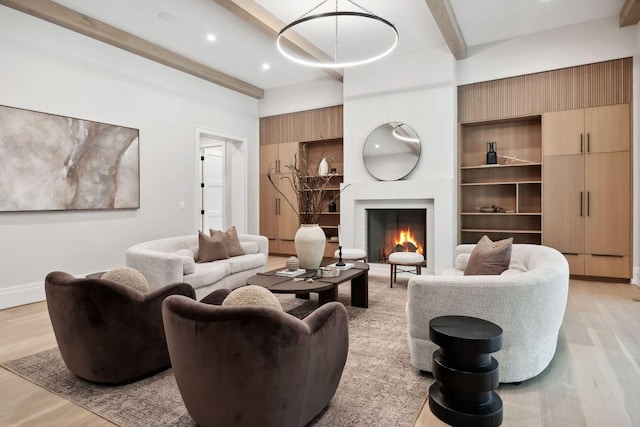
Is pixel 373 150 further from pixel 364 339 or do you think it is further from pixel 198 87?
pixel 364 339

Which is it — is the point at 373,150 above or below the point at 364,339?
above

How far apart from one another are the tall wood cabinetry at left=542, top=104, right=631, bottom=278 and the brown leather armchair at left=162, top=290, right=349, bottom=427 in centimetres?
461

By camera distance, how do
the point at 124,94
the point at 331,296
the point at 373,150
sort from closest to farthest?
1. the point at 331,296
2. the point at 124,94
3. the point at 373,150

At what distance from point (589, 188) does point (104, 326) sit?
18.2ft

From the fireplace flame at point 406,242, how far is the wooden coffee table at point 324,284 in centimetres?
205

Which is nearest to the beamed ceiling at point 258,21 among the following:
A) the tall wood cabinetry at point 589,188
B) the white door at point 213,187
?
the tall wood cabinetry at point 589,188

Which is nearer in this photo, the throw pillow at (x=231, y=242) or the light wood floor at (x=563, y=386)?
the light wood floor at (x=563, y=386)

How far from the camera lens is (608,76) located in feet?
15.5

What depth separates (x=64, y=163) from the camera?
4.35 meters

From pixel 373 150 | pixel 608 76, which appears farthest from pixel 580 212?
pixel 373 150

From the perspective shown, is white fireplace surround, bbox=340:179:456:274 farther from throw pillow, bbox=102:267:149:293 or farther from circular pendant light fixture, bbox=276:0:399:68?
throw pillow, bbox=102:267:149:293

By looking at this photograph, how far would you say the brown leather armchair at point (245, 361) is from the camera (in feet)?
4.95

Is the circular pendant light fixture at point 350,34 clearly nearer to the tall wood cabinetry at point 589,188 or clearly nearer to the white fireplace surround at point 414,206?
the white fireplace surround at point 414,206

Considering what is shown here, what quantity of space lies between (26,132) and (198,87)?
2.72m
